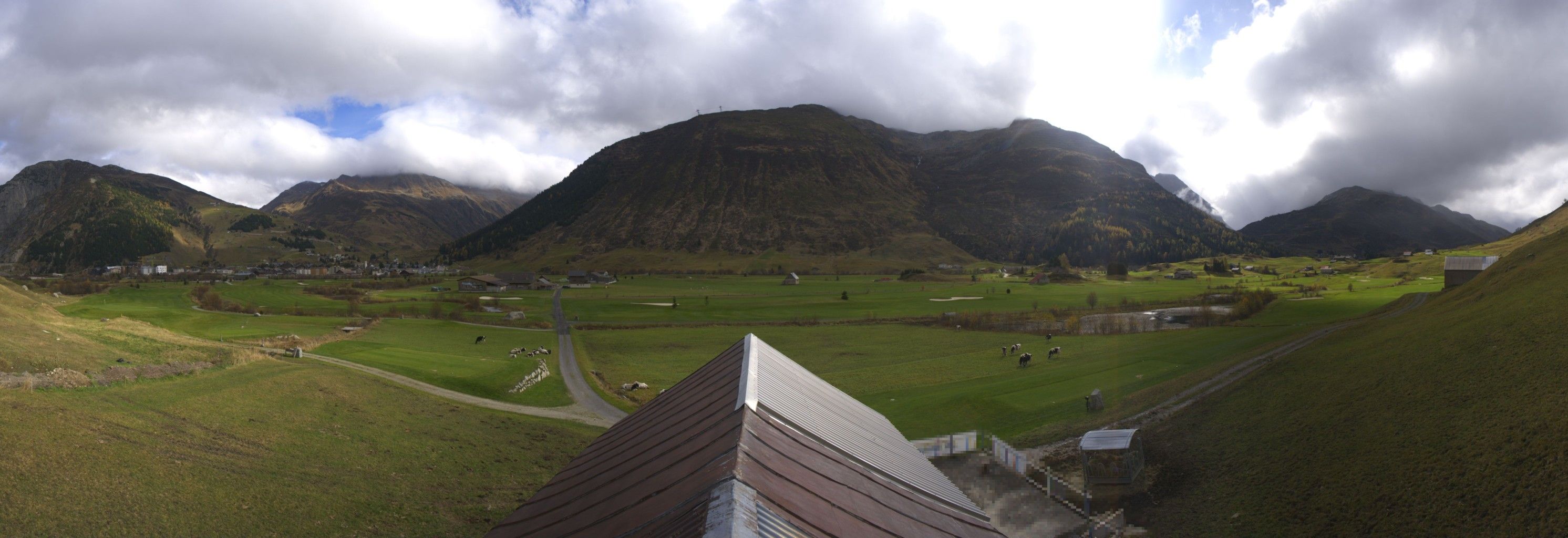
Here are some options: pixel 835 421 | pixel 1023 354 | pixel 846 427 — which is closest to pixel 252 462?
pixel 835 421

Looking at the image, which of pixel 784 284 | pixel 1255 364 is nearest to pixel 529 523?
pixel 1255 364

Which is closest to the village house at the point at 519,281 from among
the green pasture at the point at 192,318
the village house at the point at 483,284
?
the village house at the point at 483,284

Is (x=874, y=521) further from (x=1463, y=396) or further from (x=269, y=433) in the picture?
(x=269, y=433)

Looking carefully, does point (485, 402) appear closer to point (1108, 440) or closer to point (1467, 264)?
point (1108, 440)

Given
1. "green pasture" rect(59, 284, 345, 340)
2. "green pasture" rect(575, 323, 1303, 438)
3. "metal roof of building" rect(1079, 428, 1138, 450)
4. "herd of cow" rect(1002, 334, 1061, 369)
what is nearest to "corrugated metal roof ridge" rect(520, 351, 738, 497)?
"metal roof of building" rect(1079, 428, 1138, 450)

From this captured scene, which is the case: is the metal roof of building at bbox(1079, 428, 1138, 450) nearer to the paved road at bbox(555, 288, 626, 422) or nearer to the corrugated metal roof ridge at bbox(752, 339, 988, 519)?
the corrugated metal roof ridge at bbox(752, 339, 988, 519)

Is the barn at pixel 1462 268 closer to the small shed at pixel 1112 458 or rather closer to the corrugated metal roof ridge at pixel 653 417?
the small shed at pixel 1112 458
